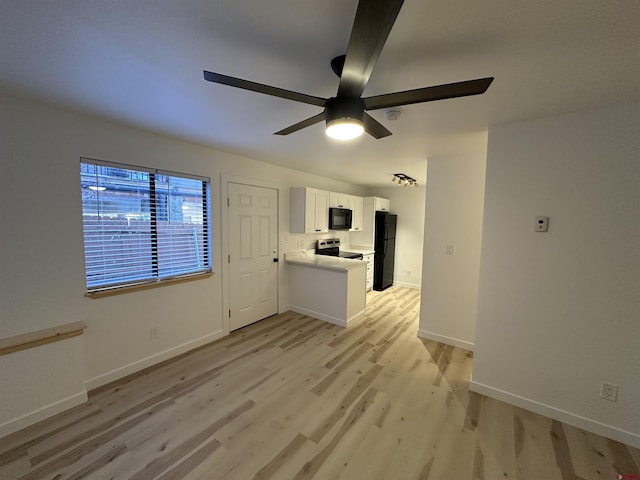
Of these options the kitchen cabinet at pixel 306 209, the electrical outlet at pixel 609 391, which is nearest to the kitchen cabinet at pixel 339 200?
the kitchen cabinet at pixel 306 209

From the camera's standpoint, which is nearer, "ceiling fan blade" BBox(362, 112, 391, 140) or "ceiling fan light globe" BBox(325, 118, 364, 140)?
"ceiling fan light globe" BBox(325, 118, 364, 140)

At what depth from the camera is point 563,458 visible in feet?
5.59

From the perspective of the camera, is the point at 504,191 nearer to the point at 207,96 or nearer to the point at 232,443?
the point at 207,96

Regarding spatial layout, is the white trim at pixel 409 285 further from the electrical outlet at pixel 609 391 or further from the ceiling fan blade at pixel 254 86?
the ceiling fan blade at pixel 254 86

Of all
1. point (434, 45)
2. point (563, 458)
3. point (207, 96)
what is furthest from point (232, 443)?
point (434, 45)

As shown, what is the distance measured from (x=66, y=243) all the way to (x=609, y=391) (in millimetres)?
4406

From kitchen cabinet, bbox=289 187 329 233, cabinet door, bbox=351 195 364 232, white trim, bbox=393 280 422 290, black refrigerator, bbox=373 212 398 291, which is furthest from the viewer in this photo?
white trim, bbox=393 280 422 290

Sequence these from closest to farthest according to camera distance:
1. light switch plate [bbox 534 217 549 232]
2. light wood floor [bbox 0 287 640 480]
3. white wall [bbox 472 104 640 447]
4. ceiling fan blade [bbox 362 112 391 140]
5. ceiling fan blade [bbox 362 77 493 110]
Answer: ceiling fan blade [bbox 362 77 493 110] < ceiling fan blade [bbox 362 112 391 140] < light wood floor [bbox 0 287 640 480] < white wall [bbox 472 104 640 447] < light switch plate [bbox 534 217 549 232]

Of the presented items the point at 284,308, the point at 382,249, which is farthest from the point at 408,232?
the point at 284,308

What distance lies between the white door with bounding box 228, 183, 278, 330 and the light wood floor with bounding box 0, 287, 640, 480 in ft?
3.11

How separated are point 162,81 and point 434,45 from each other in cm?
158

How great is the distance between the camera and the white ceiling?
1.04 metres

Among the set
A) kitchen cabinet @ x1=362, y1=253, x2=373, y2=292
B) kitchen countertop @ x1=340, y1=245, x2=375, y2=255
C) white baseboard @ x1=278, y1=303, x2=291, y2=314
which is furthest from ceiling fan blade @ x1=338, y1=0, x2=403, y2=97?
kitchen cabinet @ x1=362, y1=253, x2=373, y2=292

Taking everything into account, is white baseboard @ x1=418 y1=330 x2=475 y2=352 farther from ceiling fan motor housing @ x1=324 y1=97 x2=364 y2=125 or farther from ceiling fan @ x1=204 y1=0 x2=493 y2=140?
ceiling fan motor housing @ x1=324 y1=97 x2=364 y2=125
